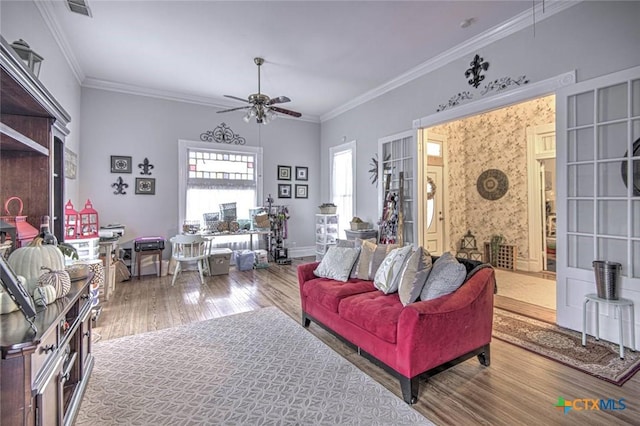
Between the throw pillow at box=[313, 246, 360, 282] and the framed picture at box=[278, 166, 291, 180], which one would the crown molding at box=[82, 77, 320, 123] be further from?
the throw pillow at box=[313, 246, 360, 282]

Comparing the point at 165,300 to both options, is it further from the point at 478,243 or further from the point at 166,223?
the point at 478,243

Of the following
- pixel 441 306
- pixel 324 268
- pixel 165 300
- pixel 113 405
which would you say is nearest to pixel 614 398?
pixel 441 306

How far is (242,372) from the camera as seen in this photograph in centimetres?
234

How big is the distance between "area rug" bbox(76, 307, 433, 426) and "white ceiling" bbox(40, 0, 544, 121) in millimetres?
3404

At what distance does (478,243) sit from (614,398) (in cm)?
470

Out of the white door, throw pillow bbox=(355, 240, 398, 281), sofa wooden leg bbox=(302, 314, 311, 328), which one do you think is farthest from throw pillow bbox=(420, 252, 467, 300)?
the white door

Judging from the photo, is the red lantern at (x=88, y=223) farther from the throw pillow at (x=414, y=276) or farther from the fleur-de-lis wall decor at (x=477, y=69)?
the fleur-de-lis wall decor at (x=477, y=69)

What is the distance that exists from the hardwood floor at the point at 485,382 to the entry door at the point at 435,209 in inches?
83.3

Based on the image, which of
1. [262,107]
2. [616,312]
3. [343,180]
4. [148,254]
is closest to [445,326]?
[616,312]

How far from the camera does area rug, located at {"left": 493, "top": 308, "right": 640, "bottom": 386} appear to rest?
232 centimetres

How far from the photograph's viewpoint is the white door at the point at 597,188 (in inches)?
105

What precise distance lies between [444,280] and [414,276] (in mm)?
217

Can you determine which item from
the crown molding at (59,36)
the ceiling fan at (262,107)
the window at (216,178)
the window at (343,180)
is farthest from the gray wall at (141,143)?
the ceiling fan at (262,107)

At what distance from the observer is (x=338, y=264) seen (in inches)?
124
